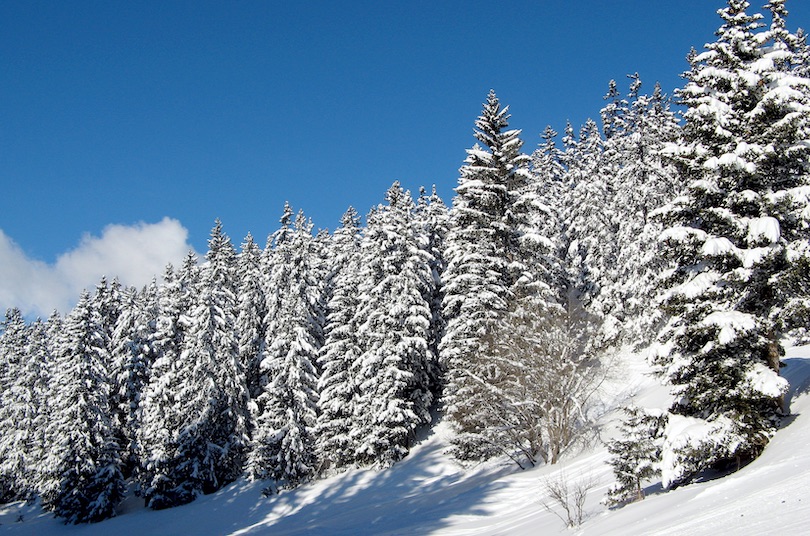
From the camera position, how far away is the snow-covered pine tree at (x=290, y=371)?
37.2 meters

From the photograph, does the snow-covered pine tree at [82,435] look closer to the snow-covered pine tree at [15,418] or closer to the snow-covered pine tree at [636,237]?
the snow-covered pine tree at [15,418]

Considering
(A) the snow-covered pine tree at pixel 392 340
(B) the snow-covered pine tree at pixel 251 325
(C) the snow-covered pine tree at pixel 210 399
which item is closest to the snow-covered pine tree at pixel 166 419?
(C) the snow-covered pine tree at pixel 210 399

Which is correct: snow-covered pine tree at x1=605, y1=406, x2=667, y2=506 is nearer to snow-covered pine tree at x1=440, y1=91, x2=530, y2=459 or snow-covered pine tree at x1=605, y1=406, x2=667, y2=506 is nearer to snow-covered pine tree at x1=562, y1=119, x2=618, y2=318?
snow-covered pine tree at x1=440, y1=91, x2=530, y2=459

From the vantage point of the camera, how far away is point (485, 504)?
21219 mm

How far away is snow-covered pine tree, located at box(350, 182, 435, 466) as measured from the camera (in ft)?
110

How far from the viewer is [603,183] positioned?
43.4 meters

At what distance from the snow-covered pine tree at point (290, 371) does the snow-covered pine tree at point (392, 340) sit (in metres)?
4.31

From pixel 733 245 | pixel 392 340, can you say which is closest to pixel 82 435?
pixel 392 340

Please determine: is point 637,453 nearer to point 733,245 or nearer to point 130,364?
point 733,245

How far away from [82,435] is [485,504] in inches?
1317

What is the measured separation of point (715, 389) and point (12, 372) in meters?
64.1

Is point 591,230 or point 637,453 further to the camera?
point 591,230

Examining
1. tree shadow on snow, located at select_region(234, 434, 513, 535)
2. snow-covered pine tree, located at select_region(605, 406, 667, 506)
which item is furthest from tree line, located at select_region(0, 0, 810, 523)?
tree shadow on snow, located at select_region(234, 434, 513, 535)

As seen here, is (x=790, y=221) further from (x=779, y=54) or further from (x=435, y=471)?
(x=435, y=471)
